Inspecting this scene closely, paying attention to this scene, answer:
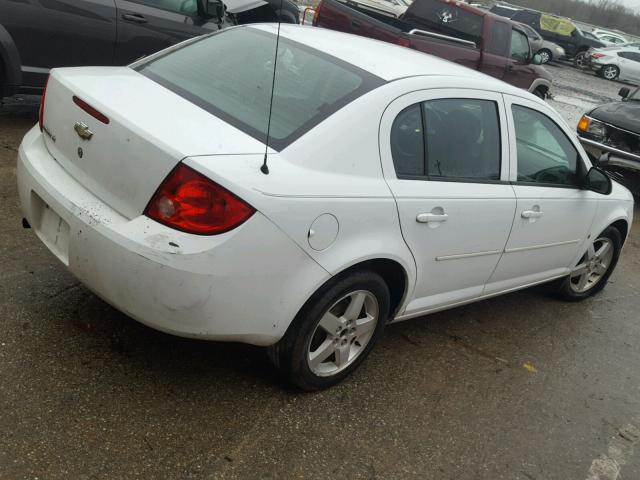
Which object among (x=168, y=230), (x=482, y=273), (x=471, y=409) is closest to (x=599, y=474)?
(x=471, y=409)

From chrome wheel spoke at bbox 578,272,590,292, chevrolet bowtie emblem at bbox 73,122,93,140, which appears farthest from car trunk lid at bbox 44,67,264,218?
chrome wheel spoke at bbox 578,272,590,292

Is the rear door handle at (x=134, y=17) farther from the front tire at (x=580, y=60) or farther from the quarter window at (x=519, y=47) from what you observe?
the front tire at (x=580, y=60)

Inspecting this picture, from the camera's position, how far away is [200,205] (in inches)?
98.3

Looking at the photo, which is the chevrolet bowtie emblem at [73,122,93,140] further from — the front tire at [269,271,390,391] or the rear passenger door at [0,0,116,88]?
the rear passenger door at [0,0,116,88]

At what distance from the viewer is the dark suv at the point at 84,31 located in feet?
18.3

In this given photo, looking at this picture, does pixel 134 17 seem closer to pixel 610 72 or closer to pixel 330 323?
pixel 330 323

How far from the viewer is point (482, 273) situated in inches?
146

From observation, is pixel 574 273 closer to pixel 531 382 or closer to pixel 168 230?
pixel 531 382

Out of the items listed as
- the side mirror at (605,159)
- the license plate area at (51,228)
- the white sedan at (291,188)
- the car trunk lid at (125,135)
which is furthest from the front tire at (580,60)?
the license plate area at (51,228)

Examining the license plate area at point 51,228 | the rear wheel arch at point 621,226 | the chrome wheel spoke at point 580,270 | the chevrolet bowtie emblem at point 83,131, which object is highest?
the chevrolet bowtie emblem at point 83,131

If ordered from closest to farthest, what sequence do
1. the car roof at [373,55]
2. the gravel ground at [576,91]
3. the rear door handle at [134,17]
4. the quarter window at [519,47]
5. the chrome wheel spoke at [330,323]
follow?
the chrome wheel spoke at [330,323], the car roof at [373,55], the rear door handle at [134,17], the quarter window at [519,47], the gravel ground at [576,91]

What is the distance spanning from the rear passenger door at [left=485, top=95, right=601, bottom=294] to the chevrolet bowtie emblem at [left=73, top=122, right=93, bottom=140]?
2209mm

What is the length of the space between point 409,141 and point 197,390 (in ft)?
4.95

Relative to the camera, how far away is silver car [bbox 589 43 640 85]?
87.4ft
